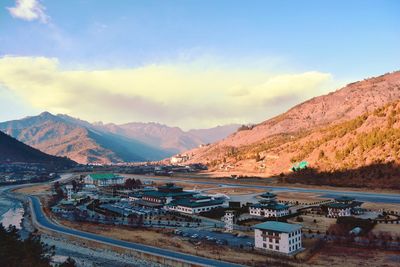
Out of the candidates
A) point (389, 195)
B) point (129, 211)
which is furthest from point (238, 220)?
point (389, 195)

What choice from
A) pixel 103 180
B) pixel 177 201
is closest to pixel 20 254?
pixel 177 201

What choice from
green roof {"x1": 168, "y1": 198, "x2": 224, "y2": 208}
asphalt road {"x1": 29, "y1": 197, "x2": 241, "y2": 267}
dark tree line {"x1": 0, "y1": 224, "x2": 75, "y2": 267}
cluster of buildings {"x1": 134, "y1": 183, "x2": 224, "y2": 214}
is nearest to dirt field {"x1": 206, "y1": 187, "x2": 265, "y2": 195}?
cluster of buildings {"x1": 134, "y1": 183, "x2": 224, "y2": 214}

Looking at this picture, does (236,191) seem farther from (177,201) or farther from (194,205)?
(194,205)

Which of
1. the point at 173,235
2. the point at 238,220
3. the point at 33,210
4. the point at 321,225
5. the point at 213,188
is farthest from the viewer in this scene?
the point at 213,188

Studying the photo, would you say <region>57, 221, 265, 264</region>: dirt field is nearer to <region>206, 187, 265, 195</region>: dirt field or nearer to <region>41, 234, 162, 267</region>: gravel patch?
<region>41, 234, 162, 267</region>: gravel patch

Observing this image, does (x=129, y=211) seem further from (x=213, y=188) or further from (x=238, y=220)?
(x=213, y=188)
